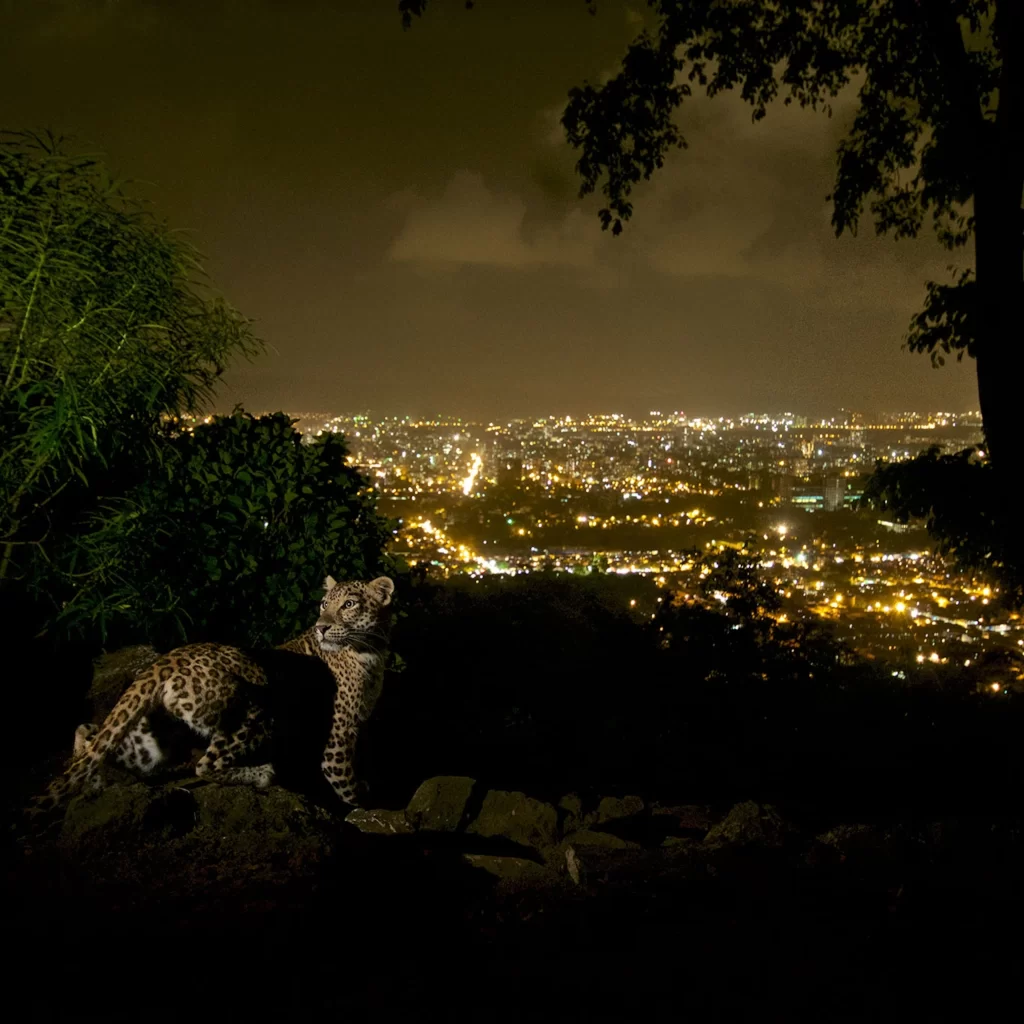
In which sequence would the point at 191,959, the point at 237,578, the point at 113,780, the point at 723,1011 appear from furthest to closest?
the point at 237,578 < the point at 113,780 < the point at 191,959 < the point at 723,1011

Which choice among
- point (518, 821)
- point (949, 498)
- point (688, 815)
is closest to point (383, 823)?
point (518, 821)

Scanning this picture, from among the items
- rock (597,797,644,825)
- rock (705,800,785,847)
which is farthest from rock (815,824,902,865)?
rock (597,797,644,825)

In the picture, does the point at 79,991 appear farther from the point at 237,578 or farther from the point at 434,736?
the point at 434,736

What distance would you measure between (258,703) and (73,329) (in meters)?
2.35

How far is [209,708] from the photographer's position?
450 centimetres

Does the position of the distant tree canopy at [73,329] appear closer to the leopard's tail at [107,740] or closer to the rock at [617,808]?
the leopard's tail at [107,740]

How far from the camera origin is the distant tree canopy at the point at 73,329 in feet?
14.8

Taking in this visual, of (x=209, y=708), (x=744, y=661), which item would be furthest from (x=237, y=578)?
(x=744, y=661)

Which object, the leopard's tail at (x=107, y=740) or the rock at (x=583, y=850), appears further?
the leopard's tail at (x=107, y=740)

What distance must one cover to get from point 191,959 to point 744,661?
26.2ft

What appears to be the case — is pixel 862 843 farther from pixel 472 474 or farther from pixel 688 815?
pixel 472 474

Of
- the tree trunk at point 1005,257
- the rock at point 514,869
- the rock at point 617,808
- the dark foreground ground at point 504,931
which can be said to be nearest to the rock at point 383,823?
the dark foreground ground at point 504,931

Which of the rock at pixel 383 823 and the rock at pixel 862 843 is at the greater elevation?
the rock at pixel 383 823

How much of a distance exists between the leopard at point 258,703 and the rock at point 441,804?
0.64 meters
